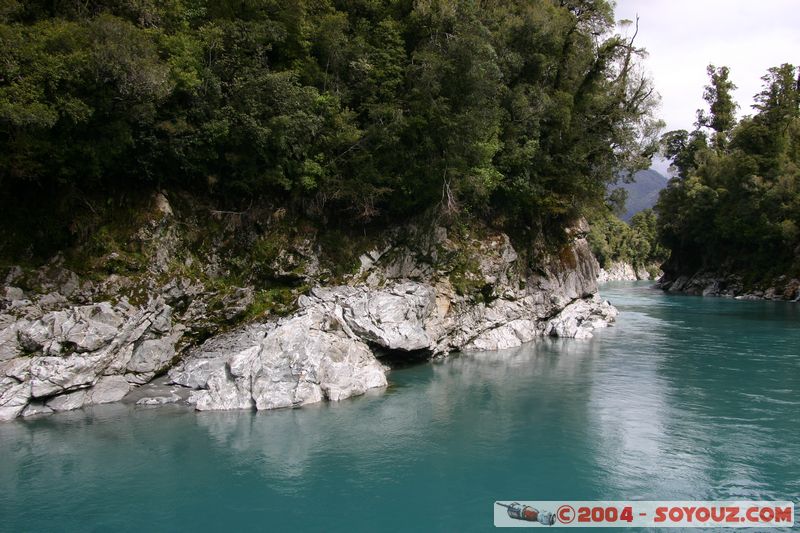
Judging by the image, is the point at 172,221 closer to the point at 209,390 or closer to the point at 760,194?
the point at 209,390

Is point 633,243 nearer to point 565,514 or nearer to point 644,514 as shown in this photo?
point 644,514

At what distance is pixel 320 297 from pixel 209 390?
20.6ft

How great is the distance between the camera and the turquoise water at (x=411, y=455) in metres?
10.0

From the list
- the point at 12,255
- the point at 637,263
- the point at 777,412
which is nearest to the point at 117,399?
the point at 12,255

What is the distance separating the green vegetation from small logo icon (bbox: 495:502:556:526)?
108423 mm

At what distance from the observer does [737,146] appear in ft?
194

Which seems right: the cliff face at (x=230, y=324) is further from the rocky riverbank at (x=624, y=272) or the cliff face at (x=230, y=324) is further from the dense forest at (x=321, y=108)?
the rocky riverbank at (x=624, y=272)

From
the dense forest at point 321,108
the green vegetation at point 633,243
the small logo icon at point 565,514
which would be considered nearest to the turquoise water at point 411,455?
the small logo icon at point 565,514

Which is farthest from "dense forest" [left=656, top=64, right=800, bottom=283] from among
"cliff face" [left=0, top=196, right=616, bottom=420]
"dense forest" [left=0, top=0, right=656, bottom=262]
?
"cliff face" [left=0, top=196, right=616, bottom=420]

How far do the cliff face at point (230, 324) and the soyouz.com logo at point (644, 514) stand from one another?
8.41 meters

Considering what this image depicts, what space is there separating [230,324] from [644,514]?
15240mm

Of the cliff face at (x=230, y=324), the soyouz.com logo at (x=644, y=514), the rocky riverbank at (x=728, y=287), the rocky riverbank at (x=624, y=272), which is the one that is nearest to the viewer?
the soyouz.com logo at (x=644, y=514)

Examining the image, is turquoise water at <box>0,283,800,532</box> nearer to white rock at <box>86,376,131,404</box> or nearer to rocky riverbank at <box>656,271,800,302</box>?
white rock at <box>86,376,131,404</box>

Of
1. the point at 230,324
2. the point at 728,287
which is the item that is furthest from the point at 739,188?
the point at 230,324
